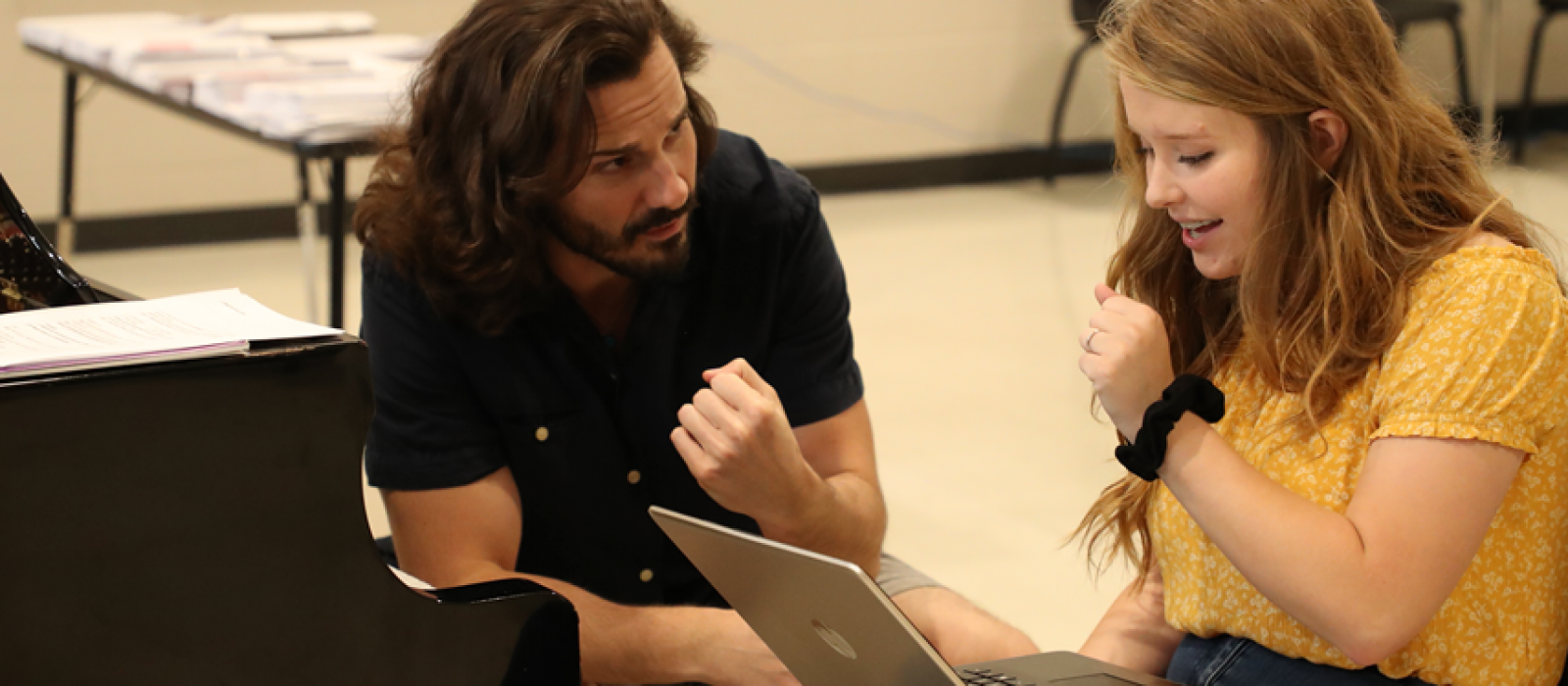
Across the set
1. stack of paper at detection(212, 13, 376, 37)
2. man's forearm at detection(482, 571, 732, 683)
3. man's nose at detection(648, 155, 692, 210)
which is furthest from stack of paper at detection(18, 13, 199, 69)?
man's forearm at detection(482, 571, 732, 683)

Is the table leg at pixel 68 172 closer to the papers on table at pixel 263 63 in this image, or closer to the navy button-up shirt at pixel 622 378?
the papers on table at pixel 263 63

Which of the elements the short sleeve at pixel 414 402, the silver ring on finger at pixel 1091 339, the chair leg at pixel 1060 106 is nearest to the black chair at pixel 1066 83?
the chair leg at pixel 1060 106

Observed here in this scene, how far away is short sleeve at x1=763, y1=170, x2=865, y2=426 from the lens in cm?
171

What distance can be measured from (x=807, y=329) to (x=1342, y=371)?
26.9 inches

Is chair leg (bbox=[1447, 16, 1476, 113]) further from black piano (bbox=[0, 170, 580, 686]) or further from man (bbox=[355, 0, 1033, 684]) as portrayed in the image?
black piano (bbox=[0, 170, 580, 686])

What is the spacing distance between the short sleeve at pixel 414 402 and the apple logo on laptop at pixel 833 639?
0.63 meters

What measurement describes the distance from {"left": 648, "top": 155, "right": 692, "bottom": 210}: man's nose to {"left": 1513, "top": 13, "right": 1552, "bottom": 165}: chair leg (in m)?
4.88

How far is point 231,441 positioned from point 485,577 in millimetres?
597

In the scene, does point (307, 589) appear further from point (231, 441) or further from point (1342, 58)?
point (1342, 58)

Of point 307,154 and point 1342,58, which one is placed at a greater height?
point 1342,58

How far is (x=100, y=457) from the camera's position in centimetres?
93

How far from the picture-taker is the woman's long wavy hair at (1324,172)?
3.79 ft

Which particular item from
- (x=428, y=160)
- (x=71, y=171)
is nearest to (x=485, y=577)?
(x=428, y=160)

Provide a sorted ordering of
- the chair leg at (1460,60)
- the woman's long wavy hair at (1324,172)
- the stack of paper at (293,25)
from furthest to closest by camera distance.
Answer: the chair leg at (1460,60), the stack of paper at (293,25), the woman's long wavy hair at (1324,172)
